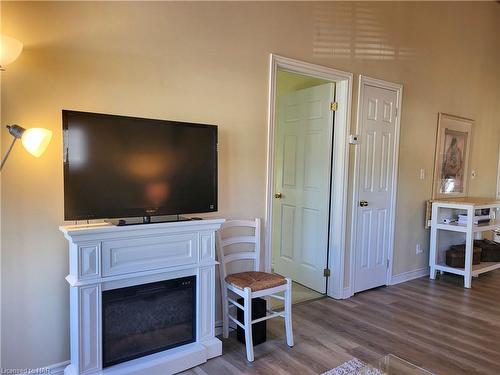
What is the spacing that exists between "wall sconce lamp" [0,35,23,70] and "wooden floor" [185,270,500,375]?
2.05 meters

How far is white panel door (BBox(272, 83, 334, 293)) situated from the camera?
141 inches

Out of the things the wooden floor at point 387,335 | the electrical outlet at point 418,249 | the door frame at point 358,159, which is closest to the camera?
the wooden floor at point 387,335

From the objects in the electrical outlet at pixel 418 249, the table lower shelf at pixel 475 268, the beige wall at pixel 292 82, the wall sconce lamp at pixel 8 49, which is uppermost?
the beige wall at pixel 292 82

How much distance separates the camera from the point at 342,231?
3.52 meters

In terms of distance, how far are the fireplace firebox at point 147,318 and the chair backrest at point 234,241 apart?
1.20 ft

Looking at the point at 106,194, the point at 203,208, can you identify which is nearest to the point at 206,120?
the point at 203,208

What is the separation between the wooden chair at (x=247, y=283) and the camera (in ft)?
8.00

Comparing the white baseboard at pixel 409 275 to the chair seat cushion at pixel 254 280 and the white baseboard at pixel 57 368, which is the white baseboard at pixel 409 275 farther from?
the white baseboard at pixel 57 368

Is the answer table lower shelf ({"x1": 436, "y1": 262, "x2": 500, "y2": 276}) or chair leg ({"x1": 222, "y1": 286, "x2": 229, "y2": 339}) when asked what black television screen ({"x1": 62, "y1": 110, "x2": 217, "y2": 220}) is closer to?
chair leg ({"x1": 222, "y1": 286, "x2": 229, "y2": 339})

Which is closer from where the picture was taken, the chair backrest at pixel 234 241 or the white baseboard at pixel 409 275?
the chair backrest at pixel 234 241

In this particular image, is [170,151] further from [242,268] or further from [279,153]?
[279,153]

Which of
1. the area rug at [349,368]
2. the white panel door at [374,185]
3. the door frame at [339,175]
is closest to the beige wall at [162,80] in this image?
the door frame at [339,175]

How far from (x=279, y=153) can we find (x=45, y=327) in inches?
109

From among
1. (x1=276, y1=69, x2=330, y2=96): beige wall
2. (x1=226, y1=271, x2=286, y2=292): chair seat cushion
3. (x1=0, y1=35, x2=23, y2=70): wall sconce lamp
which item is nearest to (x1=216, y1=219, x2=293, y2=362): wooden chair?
(x1=226, y1=271, x2=286, y2=292): chair seat cushion
